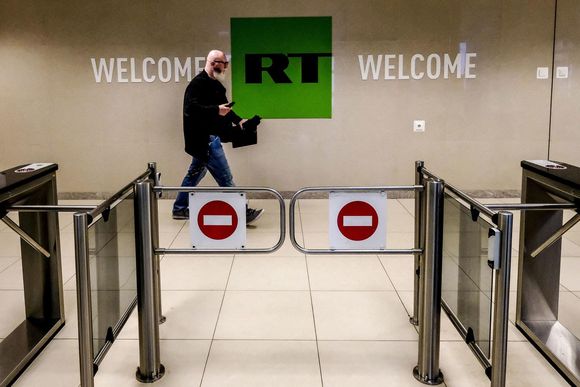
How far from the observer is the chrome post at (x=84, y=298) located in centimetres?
204

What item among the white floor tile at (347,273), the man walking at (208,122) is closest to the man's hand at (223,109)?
the man walking at (208,122)

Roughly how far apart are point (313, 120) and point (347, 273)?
2.62 metres

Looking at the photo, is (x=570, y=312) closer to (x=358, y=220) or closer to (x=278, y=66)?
(x=358, y=220)

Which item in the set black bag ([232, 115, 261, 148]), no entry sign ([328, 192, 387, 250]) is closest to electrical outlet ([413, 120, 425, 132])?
black bag ([232, 115, 261, 148])

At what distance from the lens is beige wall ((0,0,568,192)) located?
613cm

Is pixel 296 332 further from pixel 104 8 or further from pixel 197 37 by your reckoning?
pixel 104 8

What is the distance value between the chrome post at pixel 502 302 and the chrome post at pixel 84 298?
4.67 feet

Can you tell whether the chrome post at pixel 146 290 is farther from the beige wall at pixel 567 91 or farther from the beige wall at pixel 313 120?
the beige wall at pixel 567 91

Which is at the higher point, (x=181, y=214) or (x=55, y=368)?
(x=181, y=214)

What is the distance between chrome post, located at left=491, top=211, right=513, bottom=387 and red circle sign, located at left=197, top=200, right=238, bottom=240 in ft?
3.53

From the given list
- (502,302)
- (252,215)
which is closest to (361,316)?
(502,302)

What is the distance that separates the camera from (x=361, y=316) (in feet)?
10.8

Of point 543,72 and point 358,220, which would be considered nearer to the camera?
point 358,220

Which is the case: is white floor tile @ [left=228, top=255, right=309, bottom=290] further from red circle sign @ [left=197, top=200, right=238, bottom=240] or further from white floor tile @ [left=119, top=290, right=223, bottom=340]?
red circle sign @ [left=197, top=200, right=238, bottom=240]
